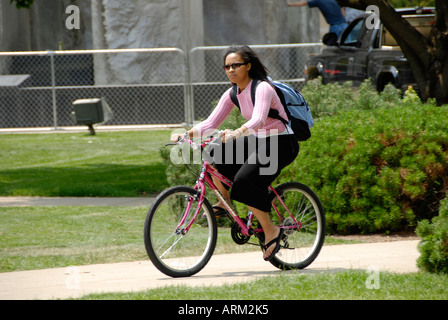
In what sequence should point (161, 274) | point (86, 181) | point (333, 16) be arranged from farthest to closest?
point (333, 16) < point (86, 181) < point (161, 274)

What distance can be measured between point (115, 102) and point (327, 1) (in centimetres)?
587

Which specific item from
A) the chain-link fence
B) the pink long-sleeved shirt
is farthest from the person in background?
the pink long-sleeved shirt

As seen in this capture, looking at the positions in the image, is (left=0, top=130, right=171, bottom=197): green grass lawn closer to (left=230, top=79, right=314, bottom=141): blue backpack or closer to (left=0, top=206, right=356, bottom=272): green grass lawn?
(left=0, top=206, right=356, bottom=272): green grass lawn

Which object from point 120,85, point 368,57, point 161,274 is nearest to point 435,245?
point 161,274

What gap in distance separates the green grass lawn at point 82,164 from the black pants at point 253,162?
517 centimetres

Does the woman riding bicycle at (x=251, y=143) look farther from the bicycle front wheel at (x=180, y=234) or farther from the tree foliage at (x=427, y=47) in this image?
the tree foliage at (x=427, y=47)

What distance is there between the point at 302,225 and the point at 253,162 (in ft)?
3.22

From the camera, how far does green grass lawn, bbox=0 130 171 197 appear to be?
37.1ft

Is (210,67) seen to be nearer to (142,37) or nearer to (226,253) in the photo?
(142,37)

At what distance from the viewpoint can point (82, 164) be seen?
13.8m

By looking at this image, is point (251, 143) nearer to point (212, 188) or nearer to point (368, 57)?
point (212, 188)
